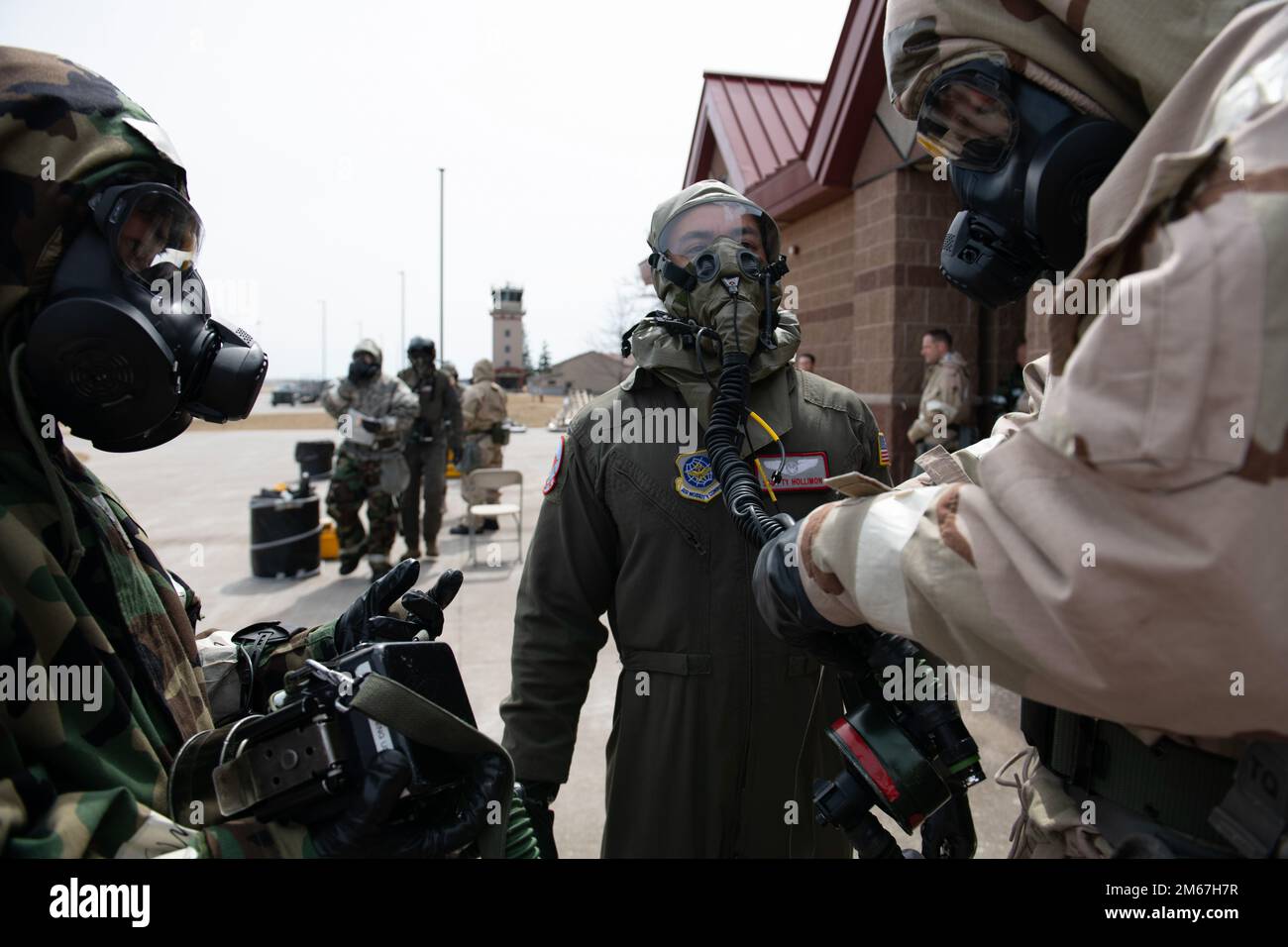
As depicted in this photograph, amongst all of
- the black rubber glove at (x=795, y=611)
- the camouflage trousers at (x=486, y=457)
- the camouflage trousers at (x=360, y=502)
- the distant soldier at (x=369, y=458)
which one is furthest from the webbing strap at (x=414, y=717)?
the camouflage trousers at (x=486, y=457)

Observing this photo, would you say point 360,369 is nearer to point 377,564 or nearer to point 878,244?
point 377,564

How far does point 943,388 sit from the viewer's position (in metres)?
6.02

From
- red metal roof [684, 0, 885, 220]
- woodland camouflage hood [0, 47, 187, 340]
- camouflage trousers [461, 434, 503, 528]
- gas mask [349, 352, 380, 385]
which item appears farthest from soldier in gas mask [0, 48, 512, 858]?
camouflage trousers [461, 434, 503, 528]

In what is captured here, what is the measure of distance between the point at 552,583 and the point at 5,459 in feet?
3.84

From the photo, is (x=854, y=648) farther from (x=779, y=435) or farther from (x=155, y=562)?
(x=155, y=562)

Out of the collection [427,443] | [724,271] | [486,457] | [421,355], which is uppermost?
[421,355]

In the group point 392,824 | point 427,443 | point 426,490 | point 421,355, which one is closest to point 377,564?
point 426,490

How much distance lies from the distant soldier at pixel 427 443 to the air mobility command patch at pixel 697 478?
253 inches

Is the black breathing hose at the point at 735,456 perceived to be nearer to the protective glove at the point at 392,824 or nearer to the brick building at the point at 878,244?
the protective glove at the point at 392,824

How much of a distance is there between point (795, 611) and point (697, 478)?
2.64ft

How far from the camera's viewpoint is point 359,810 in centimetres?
105

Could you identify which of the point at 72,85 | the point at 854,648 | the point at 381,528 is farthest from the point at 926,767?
the point at 381,528

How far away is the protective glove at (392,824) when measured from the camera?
3.46ft

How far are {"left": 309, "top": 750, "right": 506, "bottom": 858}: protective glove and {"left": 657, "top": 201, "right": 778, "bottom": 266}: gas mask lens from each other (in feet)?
4.98
